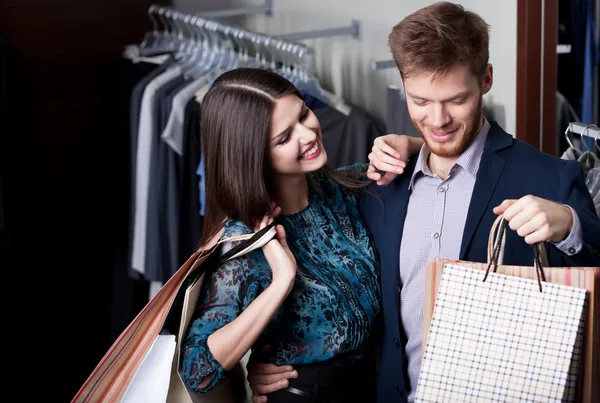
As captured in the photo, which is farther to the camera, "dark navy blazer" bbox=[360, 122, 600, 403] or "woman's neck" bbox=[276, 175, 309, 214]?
"woman's neck" bbox=[276, 175, 309, 214]

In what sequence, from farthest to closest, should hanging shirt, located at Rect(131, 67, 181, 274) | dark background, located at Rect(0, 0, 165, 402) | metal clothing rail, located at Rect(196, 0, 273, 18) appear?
dark background, located at Rect(0, 0, 165, 402)
metal clothing rail, located at Rect(196, 0, 273, 18)
hanging shirt, located at Rect(131, 67, 181, 274)

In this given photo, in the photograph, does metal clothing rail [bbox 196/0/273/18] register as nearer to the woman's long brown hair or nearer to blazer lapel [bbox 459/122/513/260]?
the woman's long brown hair

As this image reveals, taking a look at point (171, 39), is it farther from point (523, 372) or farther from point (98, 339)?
point (523, 372)

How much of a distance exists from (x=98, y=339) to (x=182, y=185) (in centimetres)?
116

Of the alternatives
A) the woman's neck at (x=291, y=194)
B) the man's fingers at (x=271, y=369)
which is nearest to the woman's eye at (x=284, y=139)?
the woman's neck at (x=291, y=194)

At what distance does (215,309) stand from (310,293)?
201 mm

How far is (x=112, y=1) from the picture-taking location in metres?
3.53

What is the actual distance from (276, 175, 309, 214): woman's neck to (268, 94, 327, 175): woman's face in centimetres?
8

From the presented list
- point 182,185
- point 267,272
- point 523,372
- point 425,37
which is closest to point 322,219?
point 267,272

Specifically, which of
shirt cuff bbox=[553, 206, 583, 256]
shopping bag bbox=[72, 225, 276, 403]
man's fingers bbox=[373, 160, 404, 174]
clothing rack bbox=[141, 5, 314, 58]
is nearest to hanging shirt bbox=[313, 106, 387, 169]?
clothing rack bbox=[141, 5, 314, 58]

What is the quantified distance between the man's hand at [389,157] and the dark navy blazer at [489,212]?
0.03 m

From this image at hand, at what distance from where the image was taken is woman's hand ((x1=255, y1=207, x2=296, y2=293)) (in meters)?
1.56

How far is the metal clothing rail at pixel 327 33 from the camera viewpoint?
2.77 m

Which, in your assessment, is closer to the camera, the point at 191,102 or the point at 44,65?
the point at 191,102
